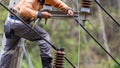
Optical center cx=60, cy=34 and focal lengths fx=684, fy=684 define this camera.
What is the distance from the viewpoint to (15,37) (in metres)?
9.86

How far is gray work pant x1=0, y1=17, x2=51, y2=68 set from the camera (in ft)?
30.5

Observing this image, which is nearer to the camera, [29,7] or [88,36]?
[29,7]

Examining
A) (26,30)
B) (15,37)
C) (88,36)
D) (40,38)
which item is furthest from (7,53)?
(88,36)

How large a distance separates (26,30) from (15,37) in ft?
1.33

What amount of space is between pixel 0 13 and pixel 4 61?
857cm

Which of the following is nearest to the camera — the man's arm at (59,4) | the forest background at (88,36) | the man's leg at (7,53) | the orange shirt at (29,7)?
the orange shirt at (29,7)

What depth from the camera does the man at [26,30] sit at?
30.3ft

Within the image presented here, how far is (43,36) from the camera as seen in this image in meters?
9.39

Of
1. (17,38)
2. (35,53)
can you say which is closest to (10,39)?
(17,38)

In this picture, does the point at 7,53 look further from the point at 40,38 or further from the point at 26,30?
the point at 40,38

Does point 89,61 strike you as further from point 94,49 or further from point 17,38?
point 17,38

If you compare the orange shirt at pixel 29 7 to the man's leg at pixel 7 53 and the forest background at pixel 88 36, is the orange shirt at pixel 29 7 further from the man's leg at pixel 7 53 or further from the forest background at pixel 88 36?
the forest background at pixel 88 36

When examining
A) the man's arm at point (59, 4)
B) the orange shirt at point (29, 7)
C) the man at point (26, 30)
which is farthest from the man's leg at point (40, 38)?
the man's arm at point (59, 4)

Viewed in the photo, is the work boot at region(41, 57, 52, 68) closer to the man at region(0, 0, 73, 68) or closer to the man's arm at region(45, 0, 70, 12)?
the man at region(0, 0, 73, 68)
